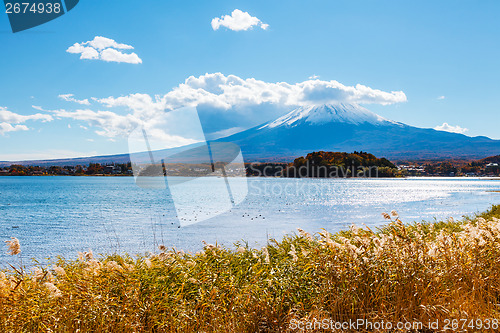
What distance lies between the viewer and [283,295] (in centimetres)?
447

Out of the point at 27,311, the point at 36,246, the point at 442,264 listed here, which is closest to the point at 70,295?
the point at 27,311

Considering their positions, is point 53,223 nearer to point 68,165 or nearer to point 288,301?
point 288,301

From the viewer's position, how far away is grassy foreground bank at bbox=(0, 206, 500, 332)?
4.09 metres
